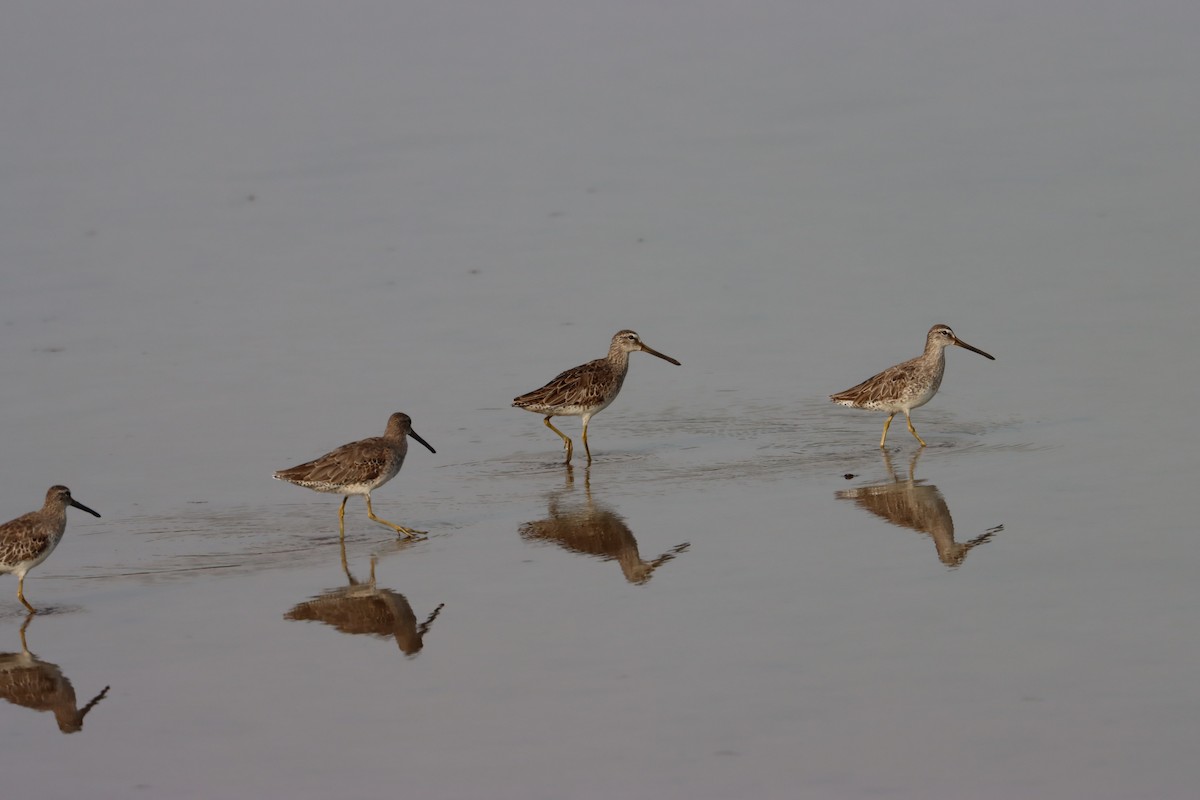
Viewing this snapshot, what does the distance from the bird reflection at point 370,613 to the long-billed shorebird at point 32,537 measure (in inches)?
69.3

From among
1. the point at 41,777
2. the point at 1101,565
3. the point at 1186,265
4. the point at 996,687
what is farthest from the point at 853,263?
the point at 41,777

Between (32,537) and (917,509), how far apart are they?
223 inches

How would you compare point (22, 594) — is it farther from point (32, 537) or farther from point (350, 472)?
point (350, 472)

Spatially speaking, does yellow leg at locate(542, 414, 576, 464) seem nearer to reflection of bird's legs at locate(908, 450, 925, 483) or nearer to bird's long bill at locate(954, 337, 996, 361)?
reflection of bird's legs at locate(908, 450, 925, 483)

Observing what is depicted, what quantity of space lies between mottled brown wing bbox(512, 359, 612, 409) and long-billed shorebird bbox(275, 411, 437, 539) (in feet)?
6.93

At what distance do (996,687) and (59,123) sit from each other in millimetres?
20641

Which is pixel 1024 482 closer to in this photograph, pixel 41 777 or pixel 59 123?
pixel 41 777

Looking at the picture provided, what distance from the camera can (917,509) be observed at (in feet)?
41.1

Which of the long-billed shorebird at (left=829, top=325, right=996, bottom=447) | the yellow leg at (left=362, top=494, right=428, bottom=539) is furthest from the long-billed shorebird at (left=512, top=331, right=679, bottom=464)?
the yellow leg at (left=362, top=494, right=428, bottom=539)

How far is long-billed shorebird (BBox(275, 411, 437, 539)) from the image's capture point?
13133mm

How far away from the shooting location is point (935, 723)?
8.78 metres

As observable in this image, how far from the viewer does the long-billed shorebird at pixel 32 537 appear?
11.5m

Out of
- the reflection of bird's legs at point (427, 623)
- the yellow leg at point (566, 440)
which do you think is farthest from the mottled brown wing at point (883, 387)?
the reflection of bird's legs at point (427, 623)

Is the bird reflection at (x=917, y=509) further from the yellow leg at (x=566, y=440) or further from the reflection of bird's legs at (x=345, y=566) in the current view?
the reflection of bird's legs at (x=345, y=566)
